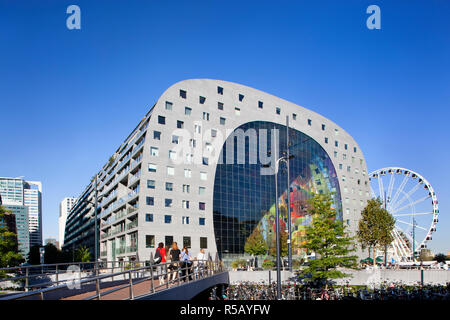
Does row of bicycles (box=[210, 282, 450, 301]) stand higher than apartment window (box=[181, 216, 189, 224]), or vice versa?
apartment window (box=[181, 216, 189, 224])

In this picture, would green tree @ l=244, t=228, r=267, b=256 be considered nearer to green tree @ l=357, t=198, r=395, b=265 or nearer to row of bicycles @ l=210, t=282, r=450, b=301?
green tree @ l=357, t=198, r=395, b=265

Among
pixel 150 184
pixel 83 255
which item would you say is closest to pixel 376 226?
pixel 150 184

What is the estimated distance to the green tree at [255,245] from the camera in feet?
187

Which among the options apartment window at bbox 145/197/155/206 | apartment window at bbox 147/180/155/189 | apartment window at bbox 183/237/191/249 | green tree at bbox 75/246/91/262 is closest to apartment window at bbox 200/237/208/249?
apartment window at bbox 183/237/191/249

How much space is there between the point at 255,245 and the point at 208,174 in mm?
13164

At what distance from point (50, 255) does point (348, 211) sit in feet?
306

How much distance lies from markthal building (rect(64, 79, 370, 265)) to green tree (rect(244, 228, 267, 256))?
1167 mm

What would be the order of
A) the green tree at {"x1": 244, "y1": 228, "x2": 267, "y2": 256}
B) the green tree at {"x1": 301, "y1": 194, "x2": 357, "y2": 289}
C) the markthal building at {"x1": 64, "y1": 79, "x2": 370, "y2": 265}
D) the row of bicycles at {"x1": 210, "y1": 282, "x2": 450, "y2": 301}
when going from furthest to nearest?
1. the green tree at {"x1": 244, "y1": 228, "x2": 267, "y2": 256}
2. the markthal building at {"x1": 64, "y1": 79, "x2": 370, "y2": 265}
3. the green tree at {"x1": 301, "y1": 194, "x2": 357, "y2": 289}
4. the row of bicycles at {"x1": 210, "y1": 282, "x2": 450, "y2": 301}

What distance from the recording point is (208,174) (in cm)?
5653

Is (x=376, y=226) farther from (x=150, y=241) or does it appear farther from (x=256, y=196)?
(x=150, y=241)

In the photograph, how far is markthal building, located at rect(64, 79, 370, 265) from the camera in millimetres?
52312

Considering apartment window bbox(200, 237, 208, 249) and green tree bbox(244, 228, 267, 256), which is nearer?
apartment window bbox(200, 237, 208, 249)
